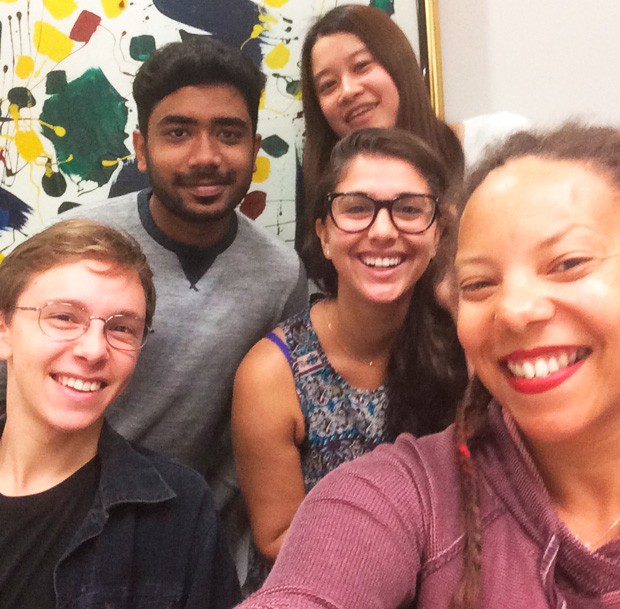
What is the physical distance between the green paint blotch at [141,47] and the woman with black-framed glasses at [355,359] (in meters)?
0.59

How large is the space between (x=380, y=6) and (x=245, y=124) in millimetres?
573

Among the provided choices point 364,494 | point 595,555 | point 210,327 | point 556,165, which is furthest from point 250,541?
point 556,165

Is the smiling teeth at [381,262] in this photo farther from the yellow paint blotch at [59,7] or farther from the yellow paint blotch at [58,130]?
the yellow paint blotch at [59,7]

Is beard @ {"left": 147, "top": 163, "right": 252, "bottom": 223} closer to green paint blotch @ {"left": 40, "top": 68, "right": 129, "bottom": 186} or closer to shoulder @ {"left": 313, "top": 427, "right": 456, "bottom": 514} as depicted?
green paint blotch @ {"left": 40, "top": 68, "right": 129, "bottom": 186}

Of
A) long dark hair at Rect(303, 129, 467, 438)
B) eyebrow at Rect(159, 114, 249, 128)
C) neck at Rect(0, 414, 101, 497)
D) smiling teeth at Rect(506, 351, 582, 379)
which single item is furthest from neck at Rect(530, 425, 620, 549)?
eyebrow at Rect(159, 114, 249, 128)

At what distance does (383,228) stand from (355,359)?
0.32 meters

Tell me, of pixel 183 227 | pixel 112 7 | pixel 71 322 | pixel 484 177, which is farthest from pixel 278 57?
pixel 484 177

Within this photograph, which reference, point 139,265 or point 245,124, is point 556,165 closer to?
point 139,265

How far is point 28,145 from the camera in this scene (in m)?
1.54

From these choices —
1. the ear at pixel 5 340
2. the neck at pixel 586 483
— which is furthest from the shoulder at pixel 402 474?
the ear at pixel 5 340

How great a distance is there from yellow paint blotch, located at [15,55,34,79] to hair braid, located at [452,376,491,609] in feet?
4.30

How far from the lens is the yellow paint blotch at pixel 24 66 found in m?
1.50

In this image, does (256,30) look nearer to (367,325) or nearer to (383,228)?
(383,228)

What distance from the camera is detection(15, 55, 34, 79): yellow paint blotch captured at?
4.92 feet
